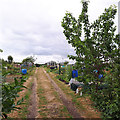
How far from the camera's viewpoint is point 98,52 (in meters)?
4.92

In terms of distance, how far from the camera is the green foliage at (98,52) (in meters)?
4.16

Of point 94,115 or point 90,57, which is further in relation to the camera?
point 94,115

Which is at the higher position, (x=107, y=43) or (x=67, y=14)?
(x=67, y=14)

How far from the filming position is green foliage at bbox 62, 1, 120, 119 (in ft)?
13.6

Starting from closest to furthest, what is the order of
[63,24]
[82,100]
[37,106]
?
1. [63,24]
2. [37,106]
3. [82,100]

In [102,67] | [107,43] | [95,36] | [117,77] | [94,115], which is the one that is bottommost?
[94,115]

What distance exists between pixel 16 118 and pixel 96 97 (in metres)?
3.47

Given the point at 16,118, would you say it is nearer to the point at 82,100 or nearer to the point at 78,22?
the point at 82,100

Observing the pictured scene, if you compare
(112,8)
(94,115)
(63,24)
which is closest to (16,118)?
(94,115)

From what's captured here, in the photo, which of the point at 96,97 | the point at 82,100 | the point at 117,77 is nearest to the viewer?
the point at 117,77

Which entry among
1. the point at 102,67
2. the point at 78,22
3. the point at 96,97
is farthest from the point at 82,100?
the point at 78,22

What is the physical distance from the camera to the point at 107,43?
461 centimetres

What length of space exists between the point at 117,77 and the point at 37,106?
4332 mm

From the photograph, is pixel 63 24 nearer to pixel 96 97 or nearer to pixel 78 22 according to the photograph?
pixel 78 22
